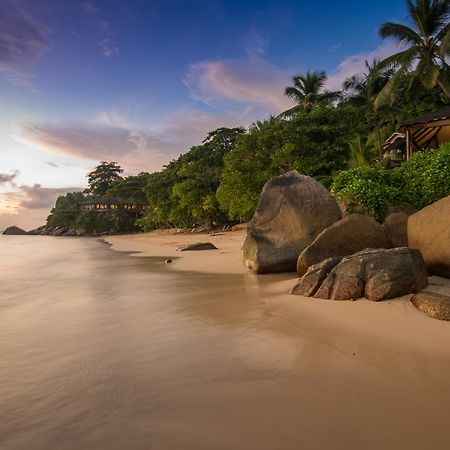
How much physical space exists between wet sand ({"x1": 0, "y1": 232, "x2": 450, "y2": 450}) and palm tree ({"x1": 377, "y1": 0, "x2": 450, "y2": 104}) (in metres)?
21.2

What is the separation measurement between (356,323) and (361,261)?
1338mm

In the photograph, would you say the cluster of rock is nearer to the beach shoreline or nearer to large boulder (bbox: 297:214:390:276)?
large boulder (bbox: 297:214:390:276)

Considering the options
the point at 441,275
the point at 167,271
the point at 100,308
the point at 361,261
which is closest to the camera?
the point at 361,261

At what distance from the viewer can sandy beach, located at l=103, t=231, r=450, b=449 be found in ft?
7.12

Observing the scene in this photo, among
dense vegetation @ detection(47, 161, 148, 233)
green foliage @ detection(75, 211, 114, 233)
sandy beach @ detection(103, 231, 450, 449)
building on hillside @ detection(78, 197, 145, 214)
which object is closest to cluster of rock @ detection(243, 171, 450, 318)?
sandy beach @ detection(103, 231, 450, 449)

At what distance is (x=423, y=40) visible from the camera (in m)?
21.9

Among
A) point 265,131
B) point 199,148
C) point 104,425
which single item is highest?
point 199,148

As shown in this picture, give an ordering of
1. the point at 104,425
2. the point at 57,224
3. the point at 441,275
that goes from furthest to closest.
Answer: the point at 57,224, the point at 441,275, the point at 104,425

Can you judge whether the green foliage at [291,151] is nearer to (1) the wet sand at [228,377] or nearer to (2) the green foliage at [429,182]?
(2) the green foliage at [429,182]

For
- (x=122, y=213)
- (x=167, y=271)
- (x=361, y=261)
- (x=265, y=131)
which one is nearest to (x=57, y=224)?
(x=122, y=213)

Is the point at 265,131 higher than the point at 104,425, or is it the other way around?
the point at 265,131

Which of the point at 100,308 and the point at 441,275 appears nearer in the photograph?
the point at 100,308

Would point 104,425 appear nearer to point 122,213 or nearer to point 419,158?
point 419,158

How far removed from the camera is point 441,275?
243 inches
